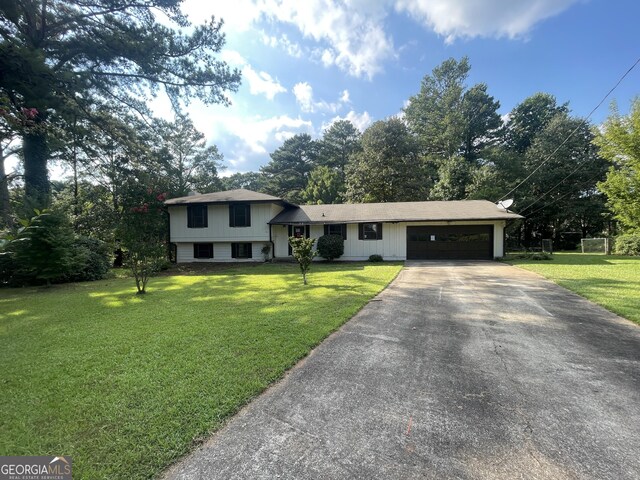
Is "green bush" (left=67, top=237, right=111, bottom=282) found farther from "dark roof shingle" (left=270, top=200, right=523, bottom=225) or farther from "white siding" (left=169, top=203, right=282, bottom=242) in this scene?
"dark roof shingle" (left=270, top=200, right=523, bottom=225)

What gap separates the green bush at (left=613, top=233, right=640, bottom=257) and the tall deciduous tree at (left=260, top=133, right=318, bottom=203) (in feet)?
97.7

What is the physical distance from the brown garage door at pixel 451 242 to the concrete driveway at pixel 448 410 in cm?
1213

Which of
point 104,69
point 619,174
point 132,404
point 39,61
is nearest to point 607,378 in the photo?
point 132,404

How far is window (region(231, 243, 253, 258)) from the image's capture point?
59.8ft

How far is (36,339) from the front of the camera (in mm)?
4863

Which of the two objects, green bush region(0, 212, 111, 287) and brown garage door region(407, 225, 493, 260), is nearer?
green bush region(0, 212, 111, 287)

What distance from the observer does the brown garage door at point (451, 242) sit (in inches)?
655

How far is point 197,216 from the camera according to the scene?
1792 cm

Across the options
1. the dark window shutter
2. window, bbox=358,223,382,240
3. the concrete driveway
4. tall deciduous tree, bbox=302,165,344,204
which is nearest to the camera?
the concrete driveway

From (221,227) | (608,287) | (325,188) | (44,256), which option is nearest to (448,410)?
(608,287)

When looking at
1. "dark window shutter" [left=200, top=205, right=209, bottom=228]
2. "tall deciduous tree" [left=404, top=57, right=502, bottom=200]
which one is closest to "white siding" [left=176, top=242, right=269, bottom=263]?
"dark window shutter" [left=200, top=205, right=209, bottom=228]

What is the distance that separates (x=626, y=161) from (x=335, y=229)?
1335 cm

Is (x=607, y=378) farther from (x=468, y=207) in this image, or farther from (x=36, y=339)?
(x=468, y=207)

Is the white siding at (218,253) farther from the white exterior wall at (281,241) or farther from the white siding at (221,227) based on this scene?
the white exterior wall at (281,241)
